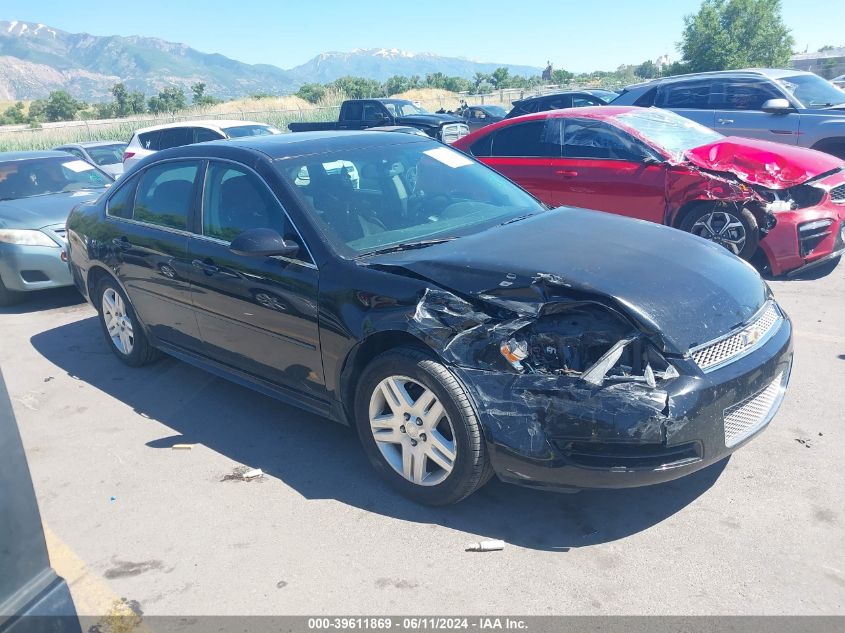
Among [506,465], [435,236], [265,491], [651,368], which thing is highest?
[435,236]

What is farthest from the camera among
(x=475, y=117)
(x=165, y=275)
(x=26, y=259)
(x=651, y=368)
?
(x=475, y=117)

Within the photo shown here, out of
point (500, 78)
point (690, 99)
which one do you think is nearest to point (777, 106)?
point (690, 99)

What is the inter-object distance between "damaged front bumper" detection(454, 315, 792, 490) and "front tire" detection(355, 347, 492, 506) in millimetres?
91

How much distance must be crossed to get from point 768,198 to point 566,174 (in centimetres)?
202

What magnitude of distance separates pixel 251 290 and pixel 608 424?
219 centimetres

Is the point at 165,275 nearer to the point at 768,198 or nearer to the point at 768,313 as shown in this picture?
the point at 768,313

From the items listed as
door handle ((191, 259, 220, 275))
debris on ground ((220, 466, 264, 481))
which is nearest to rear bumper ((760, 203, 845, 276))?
door handle ((191, 259, 220, 275))

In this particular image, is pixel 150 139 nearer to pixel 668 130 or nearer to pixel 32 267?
pixel 32 267

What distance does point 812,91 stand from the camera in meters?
10.3

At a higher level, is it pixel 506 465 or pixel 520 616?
pixel 506 465

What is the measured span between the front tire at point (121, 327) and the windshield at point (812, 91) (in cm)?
913

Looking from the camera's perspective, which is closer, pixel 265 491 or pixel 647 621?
pixel 647 621

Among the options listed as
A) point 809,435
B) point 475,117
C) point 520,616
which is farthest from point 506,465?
point 475,117

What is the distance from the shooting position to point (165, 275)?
479 centimetres
